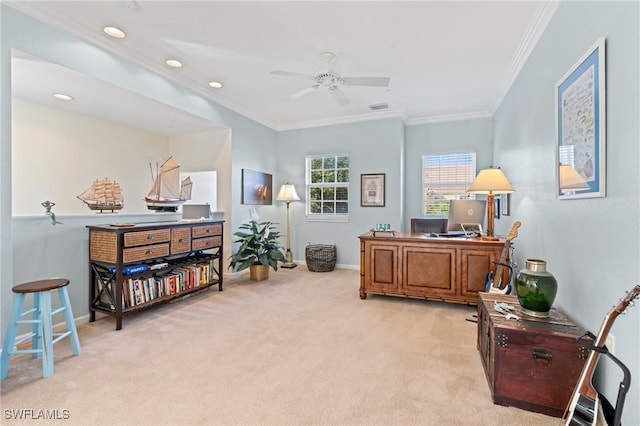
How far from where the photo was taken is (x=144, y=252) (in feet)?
10.1

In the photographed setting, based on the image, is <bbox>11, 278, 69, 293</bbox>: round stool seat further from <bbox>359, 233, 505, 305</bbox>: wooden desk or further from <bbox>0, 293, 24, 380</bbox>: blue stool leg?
<bbox>359, 233, 505, 305</bbox>: wooden desk

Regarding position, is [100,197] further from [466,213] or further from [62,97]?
[466,213]

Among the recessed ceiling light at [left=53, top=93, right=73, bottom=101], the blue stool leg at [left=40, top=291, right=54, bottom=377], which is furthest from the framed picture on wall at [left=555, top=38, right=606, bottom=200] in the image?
the recessed ceiling light at [left=53, top=93, right=73, bottom=101]

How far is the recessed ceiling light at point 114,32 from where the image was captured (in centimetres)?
270

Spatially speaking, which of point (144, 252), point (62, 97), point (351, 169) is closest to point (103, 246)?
point (144, 252)

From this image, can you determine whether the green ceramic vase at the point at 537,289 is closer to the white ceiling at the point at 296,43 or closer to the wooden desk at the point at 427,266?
the wooden desk at the point at 427,266

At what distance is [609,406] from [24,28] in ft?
14.7

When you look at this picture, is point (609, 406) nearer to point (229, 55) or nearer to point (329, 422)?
point (329, 422)

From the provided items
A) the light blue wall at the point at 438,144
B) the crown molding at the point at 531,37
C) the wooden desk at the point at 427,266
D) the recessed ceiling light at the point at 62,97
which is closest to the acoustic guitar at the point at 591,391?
the wooden desk at the point at 427,266

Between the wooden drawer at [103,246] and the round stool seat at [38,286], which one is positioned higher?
the wooden drawer at [103,246]

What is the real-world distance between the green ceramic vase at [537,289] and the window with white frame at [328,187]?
385 cm

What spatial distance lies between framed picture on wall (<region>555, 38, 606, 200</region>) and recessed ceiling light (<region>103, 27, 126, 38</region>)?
3596mm

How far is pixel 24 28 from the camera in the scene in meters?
2.38

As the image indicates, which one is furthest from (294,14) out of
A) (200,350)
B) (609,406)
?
(609,406)
